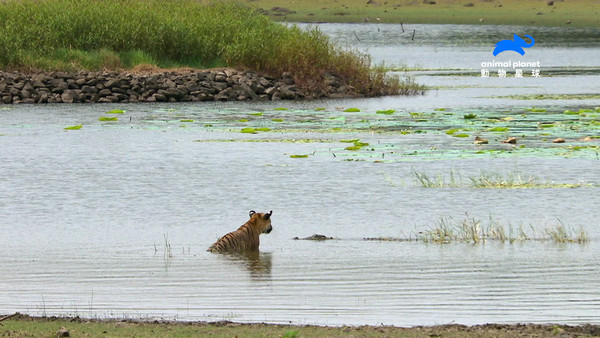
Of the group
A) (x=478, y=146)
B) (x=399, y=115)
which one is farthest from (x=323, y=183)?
(x=399, y=115)

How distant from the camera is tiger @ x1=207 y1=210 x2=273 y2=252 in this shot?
14.0m

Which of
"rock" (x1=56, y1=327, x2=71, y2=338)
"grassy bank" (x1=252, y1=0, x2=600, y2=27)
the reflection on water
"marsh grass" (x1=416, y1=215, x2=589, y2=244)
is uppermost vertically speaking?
"grassy bank" (x1=252, y1=0, x2=600, y2=27)

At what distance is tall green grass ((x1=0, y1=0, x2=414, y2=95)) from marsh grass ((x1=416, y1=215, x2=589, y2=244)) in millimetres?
26445

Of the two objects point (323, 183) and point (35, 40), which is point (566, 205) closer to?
point (323, 183)

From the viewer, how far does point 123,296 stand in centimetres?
1133

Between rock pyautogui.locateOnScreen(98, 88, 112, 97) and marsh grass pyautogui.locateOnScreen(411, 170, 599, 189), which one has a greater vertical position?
rock pyautogui.locateOnScreen(98, 88, 112, 97)

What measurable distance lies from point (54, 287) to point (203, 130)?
19225 millimetres

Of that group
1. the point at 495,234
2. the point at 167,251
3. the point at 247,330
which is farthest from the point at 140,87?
the point at 247,330

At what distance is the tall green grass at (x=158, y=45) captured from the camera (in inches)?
1655

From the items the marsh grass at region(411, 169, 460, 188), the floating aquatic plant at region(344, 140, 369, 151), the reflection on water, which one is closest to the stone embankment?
the floating aquatic plant at region(344, 140, 369, 151)

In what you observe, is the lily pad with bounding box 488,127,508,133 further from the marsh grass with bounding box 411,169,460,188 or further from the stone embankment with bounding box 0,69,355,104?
the stone embankment with bounding box 0,69,355,104

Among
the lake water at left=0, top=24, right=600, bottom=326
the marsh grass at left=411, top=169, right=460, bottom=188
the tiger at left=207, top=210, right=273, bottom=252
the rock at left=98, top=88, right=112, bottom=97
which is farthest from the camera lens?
the rock at left=98, top=88, right=112, bottom=97

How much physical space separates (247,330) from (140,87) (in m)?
32.2

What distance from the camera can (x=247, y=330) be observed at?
9.10 meters
